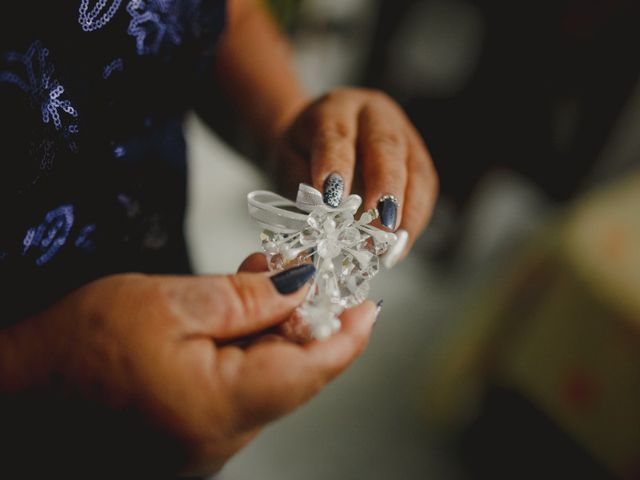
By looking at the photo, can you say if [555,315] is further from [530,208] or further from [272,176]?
[530,208]

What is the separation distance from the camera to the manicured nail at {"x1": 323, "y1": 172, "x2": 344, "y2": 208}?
1.46 ft

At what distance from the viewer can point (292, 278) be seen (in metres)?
0.38

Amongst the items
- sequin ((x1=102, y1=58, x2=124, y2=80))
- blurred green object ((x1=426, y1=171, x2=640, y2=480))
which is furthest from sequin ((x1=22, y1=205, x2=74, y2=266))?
blurred green object ((x1=426, y1=171, x2=640, y2=480))

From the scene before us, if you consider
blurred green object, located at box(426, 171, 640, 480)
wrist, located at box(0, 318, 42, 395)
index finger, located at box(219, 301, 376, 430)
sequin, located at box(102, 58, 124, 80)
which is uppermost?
sequin, located at box(102, 58, 124, 80)

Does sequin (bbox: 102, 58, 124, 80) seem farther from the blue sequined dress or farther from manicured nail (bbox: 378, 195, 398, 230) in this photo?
manicured nail (bbox: 378, 195, 398, 230)

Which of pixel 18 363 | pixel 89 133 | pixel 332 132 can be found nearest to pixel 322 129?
pixel 332 132

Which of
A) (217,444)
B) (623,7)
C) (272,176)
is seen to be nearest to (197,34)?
(272,176)

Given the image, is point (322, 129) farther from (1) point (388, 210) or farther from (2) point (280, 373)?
(2) point (280, 373)

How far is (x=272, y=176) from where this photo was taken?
2.28ft

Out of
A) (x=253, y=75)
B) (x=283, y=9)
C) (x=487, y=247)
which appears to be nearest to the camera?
(x=253, y=75)

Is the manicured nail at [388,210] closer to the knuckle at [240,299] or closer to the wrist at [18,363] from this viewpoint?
the knuckle at [240,299]

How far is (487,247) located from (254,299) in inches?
67.4

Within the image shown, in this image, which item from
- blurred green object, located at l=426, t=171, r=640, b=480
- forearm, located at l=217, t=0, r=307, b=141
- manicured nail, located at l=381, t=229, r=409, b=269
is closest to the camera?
manicured nail, located at l=381, t=229, r=409, b=269

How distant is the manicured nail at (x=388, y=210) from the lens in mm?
447
